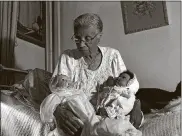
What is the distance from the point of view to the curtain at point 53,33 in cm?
282

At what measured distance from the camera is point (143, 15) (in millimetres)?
2467

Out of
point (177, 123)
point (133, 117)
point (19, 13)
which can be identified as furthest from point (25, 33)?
point (177, 123)

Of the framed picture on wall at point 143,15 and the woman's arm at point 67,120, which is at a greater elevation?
the framed picture on wall at point 143,15

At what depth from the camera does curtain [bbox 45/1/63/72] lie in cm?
282

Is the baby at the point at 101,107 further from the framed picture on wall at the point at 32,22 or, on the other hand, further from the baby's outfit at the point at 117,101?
the framed picture on wall at the point at 32,22

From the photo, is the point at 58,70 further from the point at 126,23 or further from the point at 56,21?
the point at 56,21

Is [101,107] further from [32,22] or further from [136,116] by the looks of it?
[32,22]

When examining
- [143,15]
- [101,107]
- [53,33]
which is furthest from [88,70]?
[53,33]

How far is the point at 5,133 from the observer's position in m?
1.43

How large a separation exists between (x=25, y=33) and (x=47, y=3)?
20.6 inches

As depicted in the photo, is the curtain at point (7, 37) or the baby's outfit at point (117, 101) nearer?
the baby's outfit at point (117, 101)

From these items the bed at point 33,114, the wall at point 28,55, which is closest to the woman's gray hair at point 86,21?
the bed at point 33,114

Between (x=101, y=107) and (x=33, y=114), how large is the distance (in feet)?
1.17

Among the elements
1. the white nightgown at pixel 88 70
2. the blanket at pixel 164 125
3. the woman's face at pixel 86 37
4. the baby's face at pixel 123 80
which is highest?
the woman's face at pixel 86 37
